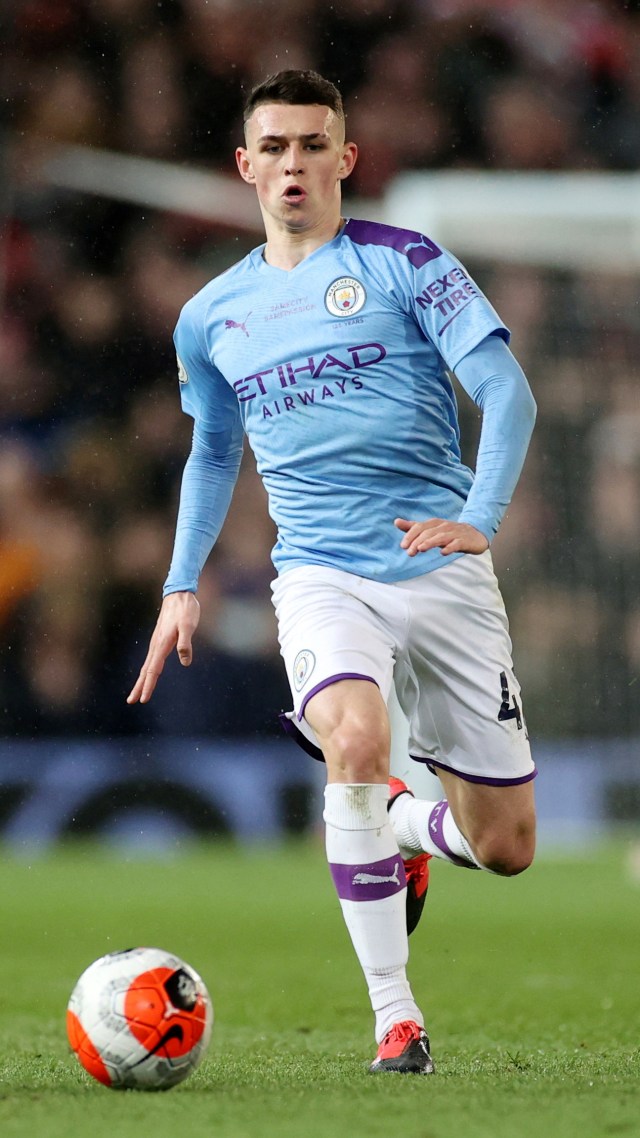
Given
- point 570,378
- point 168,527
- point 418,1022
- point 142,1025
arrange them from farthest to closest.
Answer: point 168,527, point 570,378, point 418,1022, point 142,1025

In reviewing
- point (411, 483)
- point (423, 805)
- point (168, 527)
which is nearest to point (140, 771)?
point (168, 527)

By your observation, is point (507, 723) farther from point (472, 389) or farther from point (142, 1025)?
point (142, 1025)

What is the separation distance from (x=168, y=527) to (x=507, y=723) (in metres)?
6.67

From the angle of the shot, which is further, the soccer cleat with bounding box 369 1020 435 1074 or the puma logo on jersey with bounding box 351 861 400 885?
the puma logo on jersey with bounding box 351 861 400 885

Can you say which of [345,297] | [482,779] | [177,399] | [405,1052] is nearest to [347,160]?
[345,297]

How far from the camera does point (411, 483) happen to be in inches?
157

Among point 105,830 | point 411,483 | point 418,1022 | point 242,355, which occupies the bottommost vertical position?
point 105,830

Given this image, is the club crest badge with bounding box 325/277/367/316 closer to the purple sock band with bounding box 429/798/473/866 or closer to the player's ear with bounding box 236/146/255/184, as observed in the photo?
the player's ear with bounding box 236/146/255/184

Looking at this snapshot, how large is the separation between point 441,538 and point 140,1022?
1091mm

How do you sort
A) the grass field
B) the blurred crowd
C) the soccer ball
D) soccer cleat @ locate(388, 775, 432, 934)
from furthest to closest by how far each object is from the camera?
1. the blurred crowd
2. soccer cleat @ locate(388, 775, 432, 934)
3. the soccer ball
4. the grass field

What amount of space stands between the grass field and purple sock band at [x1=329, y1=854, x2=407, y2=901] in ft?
1.17

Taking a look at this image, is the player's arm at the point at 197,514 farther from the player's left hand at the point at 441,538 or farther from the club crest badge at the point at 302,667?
the player's left hand at the point at 441,538

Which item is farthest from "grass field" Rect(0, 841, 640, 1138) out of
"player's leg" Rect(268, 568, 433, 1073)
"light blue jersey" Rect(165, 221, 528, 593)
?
"light blue jersey" Rect(165, 221, 528, 593)

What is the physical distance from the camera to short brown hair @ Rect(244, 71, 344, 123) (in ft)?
13.3
